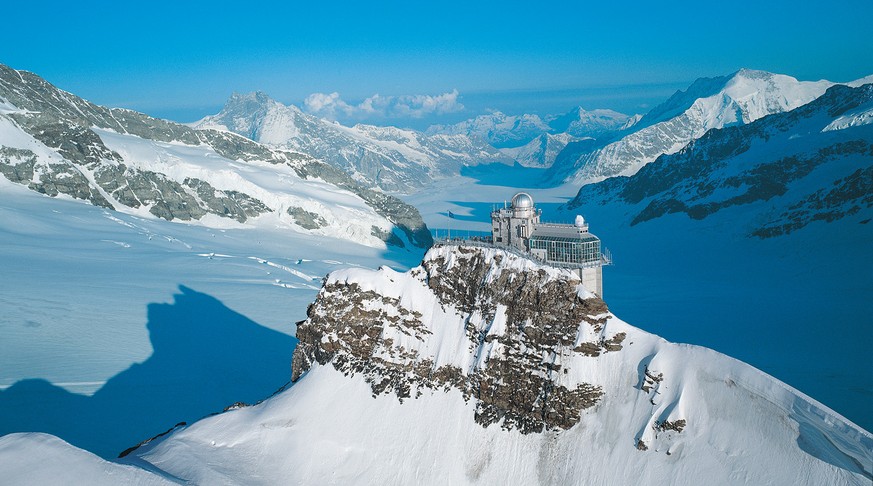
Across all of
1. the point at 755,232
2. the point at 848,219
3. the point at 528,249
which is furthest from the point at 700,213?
the point at 528,249

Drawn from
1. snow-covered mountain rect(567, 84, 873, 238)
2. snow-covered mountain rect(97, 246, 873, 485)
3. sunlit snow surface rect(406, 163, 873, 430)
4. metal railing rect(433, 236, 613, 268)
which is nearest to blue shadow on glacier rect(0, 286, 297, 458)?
snow-covered mountain rect(97, 246, 873, 485)

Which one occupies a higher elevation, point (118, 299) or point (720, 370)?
point (720, 370)

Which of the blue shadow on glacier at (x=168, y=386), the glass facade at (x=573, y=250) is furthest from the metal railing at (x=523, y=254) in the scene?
the blue shadow on glacier at (x=168, y=386)

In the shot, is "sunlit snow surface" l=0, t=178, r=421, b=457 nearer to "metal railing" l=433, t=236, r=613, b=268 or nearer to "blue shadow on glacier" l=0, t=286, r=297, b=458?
"blue shadow on glacier" l=0, t=286, r=297, b=458

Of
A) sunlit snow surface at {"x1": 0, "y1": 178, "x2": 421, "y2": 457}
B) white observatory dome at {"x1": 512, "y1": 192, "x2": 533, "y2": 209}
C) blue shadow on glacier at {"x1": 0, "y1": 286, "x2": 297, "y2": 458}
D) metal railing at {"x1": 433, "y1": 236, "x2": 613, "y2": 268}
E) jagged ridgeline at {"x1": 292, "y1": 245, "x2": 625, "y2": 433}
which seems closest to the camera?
jagged ridgeline at {"x1": 292, "y1": 245, "x2": 625, "y2": 433}

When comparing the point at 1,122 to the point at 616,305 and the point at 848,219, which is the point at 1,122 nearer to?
the point at 616,305

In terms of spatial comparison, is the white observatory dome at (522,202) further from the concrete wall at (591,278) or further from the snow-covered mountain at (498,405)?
the concrete wall at (591,278)

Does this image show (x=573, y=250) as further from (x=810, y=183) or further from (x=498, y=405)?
(x=810, y=183)
